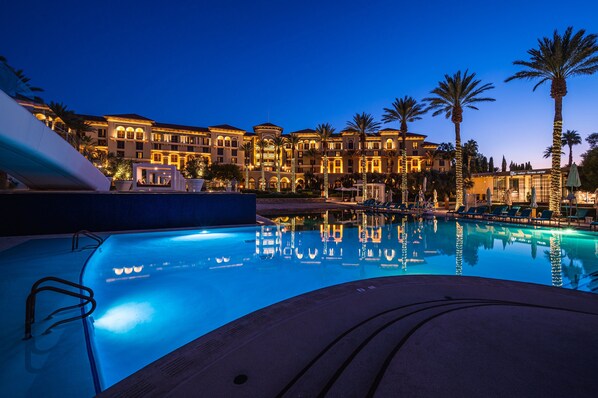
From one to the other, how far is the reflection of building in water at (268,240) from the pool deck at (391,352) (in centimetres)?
630

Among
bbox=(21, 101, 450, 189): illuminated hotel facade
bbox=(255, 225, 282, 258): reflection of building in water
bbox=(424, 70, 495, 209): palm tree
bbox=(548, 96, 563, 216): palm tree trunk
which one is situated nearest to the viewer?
bbox=(255, 225, 282, 258): reflection of building in water

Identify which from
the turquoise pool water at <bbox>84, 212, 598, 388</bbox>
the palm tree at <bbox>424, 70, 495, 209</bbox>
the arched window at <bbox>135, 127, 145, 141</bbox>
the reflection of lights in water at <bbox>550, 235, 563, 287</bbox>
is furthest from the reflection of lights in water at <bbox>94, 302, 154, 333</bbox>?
the arched window at <bbox>135, 127, 145, 141</bbox>

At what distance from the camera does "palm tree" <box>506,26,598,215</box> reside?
17.3 m

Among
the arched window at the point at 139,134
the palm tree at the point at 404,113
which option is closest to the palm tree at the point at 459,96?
the palm tree at the point at 404,113

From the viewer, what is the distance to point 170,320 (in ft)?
17.2

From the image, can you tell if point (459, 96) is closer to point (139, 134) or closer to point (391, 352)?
point (391, 352)

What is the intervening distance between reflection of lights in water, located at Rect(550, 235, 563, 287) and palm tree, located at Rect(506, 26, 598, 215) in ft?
25.6

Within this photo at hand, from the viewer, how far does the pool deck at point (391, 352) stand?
2383 millimetres

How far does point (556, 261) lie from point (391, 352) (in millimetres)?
8940

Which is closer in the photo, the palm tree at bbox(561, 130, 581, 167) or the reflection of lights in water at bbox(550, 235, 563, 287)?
the reflection of lights in water at bbox(550, 235, 563, 287)

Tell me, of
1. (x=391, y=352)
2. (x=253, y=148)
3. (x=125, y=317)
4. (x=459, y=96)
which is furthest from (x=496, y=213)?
(x=253, y=148)

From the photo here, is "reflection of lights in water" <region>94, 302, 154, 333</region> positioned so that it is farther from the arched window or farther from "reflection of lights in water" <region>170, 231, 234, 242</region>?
the arched window

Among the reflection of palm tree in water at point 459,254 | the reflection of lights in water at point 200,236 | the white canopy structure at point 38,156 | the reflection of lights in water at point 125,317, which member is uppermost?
the white canopy structure at point 38,156

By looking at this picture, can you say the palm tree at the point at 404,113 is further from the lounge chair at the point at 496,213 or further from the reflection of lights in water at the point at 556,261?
the reflection of lights in water at the point at 556,261
